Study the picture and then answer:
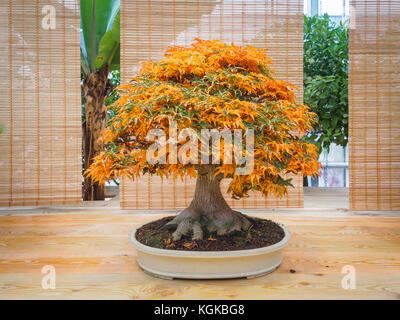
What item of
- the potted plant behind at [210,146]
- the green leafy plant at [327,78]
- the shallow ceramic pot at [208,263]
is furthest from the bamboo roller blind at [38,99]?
the green leafy plant at [327,78]

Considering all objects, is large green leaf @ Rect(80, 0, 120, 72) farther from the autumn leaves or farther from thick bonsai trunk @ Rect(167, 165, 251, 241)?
thick bonsai trunk @ Rect(167, 165, 251, 241)

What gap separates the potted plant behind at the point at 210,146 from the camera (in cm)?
73

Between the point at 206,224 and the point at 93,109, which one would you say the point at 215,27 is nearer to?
the point at 93,109

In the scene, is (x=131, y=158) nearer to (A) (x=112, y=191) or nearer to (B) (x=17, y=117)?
(B) (x=17, y=117)

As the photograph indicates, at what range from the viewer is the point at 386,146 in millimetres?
1725

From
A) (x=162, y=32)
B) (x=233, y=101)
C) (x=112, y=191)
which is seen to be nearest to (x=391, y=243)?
(x=233, y=101)

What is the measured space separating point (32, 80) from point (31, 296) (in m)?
1.50

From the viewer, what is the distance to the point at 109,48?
78.2 inches

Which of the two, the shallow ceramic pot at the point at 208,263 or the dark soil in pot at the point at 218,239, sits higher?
the dark soil in pot at the point at 218,239

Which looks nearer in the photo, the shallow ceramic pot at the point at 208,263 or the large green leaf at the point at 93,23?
the shallow ceramic pot at the point at 208,263

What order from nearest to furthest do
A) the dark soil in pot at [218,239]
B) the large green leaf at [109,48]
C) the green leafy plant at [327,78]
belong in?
1. the dark soil in pot at [218,239]
2. the large green leaf at [109,48]
3. the green leafy plant at [327,78]

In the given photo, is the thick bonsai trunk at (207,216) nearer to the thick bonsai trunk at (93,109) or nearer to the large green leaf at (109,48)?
the thick bonsai trunk at (93,109)

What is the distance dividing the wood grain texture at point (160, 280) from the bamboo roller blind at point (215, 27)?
0.55m

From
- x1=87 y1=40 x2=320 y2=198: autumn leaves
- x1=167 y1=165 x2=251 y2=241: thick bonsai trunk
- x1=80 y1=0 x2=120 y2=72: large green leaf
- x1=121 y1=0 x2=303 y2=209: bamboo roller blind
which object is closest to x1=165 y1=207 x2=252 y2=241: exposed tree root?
x1=167 y1=165 x2=251 y2=241: thick bonsai trunk
